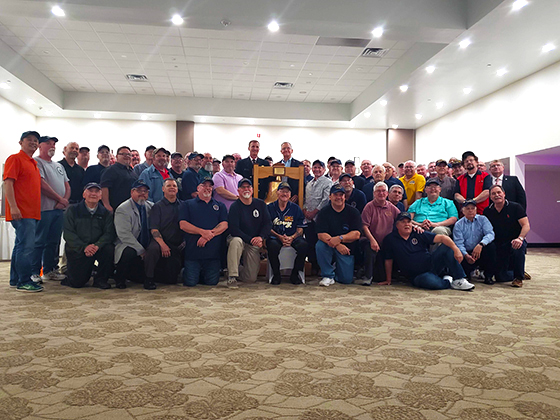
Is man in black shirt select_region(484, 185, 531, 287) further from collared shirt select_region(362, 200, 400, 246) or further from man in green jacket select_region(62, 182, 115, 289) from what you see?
man in green jacket select_region(62, 182, 115, 289)

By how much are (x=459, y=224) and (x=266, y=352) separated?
12.9ft

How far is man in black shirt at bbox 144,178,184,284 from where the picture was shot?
16.6 ft

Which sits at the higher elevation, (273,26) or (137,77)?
(137,77)

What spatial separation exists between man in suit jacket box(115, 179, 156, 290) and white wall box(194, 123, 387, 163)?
31.0ft

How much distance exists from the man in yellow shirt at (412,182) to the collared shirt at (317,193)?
A: 145 cm

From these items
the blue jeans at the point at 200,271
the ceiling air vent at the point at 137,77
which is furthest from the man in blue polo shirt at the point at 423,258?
the ceiling air vent at the point at 137,77

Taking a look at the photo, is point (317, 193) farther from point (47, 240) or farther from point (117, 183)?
point (47, 240)

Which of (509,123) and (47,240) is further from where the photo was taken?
(509,123)

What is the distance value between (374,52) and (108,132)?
9278mm

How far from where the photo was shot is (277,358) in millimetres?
2379

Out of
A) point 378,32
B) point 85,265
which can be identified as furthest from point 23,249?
point 378,32

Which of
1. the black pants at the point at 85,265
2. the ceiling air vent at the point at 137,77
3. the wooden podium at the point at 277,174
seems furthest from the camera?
the ceiling air vent at the point at 137,77

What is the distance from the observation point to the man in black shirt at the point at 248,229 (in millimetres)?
5254

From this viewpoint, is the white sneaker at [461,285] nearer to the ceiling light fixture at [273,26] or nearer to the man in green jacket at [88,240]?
the man in green jacket at [88,240]
